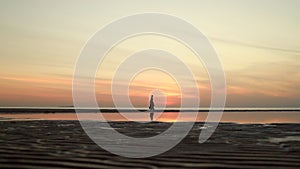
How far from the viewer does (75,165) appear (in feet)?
28.3

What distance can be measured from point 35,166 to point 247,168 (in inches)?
196

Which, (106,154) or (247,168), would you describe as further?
(106,154)

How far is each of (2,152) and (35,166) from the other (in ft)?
9.55

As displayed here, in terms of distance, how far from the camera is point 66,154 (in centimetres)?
1066

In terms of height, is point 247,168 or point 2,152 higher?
point 2,152

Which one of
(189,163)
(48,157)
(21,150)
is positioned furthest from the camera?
(21,150)

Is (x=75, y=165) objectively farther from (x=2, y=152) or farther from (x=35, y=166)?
(x=2, y=152)

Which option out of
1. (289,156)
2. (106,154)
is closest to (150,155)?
(106,154)

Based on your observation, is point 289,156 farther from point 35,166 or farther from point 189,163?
point 35,166

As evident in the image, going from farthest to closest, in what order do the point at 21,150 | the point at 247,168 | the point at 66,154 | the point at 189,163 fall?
the point at 21,150
the point at 66,154
the point at 189,163
the point at 247,168

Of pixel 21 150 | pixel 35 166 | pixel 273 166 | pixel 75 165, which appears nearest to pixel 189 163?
pixel 273 166

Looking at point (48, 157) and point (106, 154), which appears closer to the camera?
point (48, 157)

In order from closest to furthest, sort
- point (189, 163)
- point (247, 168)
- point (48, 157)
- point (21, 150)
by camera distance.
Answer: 1. point (247, 168)
2. point (189, 163)
3. point (48, 157)
4. point (21, 150)

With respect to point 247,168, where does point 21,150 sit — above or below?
above
